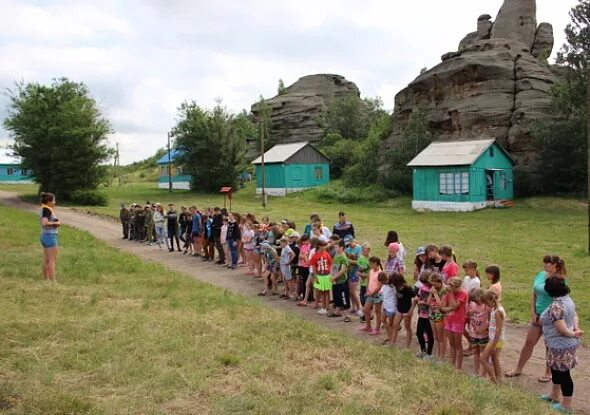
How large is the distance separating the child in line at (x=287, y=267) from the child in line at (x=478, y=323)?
19.1 ft

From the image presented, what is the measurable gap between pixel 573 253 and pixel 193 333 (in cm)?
1463

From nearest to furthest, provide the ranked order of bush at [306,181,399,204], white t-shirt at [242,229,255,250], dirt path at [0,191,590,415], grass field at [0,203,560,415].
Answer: grass field at [0,203,560,415] < dirt path at [0,191,590,415] < white t-shirt at [242,229,255,250] < bush at [306,181,399,204]

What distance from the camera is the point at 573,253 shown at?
18.8 metres

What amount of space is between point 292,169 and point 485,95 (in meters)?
17.3

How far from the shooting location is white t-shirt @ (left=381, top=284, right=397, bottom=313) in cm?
966

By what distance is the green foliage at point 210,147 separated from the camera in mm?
51812

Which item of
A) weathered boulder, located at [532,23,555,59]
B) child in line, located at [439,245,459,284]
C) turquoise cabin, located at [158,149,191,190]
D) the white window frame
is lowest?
child in line, located at [439,245,459,284]

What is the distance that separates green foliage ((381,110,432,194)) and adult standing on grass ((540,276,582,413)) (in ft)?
119

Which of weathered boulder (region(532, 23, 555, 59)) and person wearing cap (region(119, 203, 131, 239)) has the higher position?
weathered boulder (region(532, 23, 555, 59))

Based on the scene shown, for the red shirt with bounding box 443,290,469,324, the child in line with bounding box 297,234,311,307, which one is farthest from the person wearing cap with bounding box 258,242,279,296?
the red shirt with bounding box 443,290,469,324

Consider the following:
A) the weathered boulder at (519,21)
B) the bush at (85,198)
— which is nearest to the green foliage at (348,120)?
the weathered boulder at (519,21)

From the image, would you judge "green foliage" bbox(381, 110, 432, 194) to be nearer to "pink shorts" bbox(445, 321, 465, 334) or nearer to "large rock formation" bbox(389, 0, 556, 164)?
"large rock formation" bbox(389, 0, 556, 164)

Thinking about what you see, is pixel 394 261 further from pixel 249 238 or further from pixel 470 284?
pixel 249 238

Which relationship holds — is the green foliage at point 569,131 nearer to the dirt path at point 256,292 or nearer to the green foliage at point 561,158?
the green foliage at point 561,158
